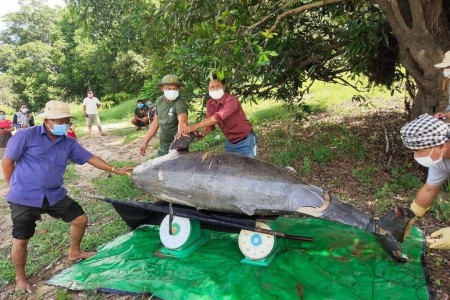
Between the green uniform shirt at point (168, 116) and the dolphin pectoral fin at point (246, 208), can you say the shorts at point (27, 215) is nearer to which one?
the green uniform shirt at point (168, 116)

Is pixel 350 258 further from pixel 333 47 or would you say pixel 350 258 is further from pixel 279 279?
pixel 333 47

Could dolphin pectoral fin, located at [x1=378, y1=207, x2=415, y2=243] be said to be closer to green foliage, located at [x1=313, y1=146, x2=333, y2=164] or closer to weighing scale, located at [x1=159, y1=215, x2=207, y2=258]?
weighing scale, located at [x1=159, y1=215, x2=207, y2=258]

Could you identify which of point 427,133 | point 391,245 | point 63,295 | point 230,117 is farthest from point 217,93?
point 63,295

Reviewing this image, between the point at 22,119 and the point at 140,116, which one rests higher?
the point at 22,119

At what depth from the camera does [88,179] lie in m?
6.97

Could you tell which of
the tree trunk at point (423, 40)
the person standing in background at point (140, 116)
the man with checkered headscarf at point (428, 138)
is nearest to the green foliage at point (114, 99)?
the person standing in background at point (140, 116)

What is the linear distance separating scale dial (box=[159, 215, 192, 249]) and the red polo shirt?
1.04 metres

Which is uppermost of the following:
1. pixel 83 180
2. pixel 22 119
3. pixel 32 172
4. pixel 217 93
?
pixel 217 93

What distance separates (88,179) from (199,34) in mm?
4277

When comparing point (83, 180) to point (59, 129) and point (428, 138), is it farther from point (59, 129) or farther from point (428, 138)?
point (428, 138)

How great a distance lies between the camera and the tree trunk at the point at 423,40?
421cm

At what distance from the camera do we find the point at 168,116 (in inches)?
171

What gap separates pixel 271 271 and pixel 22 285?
7.32 ft

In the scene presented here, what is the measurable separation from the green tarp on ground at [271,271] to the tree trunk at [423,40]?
1.92m
